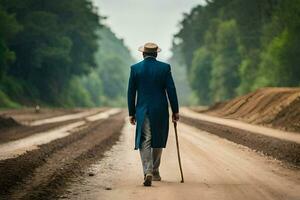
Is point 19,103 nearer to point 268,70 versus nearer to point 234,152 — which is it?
point 268,70

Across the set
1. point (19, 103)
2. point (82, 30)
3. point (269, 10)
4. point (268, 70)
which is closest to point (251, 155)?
point (268, 70)

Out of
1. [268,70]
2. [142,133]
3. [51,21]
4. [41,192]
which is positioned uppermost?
[51,21]

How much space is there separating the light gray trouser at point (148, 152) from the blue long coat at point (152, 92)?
3.5 inches

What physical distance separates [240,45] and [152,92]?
6944 centimetres

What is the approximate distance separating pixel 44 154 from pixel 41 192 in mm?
5962

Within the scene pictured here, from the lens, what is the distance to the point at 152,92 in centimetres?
1062

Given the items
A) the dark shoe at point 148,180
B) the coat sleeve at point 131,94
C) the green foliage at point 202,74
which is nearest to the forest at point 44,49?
the green foliage at point 202,74

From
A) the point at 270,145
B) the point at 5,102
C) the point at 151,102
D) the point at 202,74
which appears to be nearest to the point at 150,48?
the point at 151,102

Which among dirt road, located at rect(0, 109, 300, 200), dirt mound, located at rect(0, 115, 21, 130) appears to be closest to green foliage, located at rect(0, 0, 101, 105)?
dirt mound, located at rect(0, 115, 21, 130)

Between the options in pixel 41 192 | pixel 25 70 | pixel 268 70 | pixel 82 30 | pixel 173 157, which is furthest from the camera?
pixel 82 30

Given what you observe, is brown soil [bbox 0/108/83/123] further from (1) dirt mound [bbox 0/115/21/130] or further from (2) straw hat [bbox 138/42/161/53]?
(2) straw hat [bbox 138/42/161/53]

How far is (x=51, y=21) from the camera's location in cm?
6550

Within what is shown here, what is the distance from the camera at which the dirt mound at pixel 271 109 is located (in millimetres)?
28312

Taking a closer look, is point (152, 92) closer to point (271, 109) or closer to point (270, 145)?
point (270, 145)
